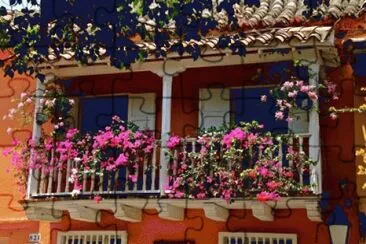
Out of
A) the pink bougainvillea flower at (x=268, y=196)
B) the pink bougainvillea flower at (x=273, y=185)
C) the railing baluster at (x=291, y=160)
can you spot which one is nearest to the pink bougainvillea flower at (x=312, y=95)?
the railing baluster at (x=291, y=160)

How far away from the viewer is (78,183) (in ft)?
43.0

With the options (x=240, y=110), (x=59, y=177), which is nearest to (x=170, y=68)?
(x=240, y=110)

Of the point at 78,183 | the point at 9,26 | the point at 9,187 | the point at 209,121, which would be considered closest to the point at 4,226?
the point at 9,187

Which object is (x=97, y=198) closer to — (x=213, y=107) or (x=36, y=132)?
(x=36, y=132)

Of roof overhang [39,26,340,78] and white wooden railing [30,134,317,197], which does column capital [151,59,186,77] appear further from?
white wooden railing [30,134,317,197]

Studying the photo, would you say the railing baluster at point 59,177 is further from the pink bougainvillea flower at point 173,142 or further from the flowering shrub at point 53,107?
the pink bougainvillea flower at point 173,142

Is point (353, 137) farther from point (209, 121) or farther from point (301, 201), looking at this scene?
point (209, 121)

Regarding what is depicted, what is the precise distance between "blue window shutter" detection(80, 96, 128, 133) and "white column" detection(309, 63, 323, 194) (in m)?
3.69

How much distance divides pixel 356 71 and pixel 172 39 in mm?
3674

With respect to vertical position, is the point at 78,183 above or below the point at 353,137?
below

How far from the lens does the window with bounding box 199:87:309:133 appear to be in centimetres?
1326

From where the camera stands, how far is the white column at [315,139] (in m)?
12.2

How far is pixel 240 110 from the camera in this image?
13.9m

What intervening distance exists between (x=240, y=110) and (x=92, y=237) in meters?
3.42
